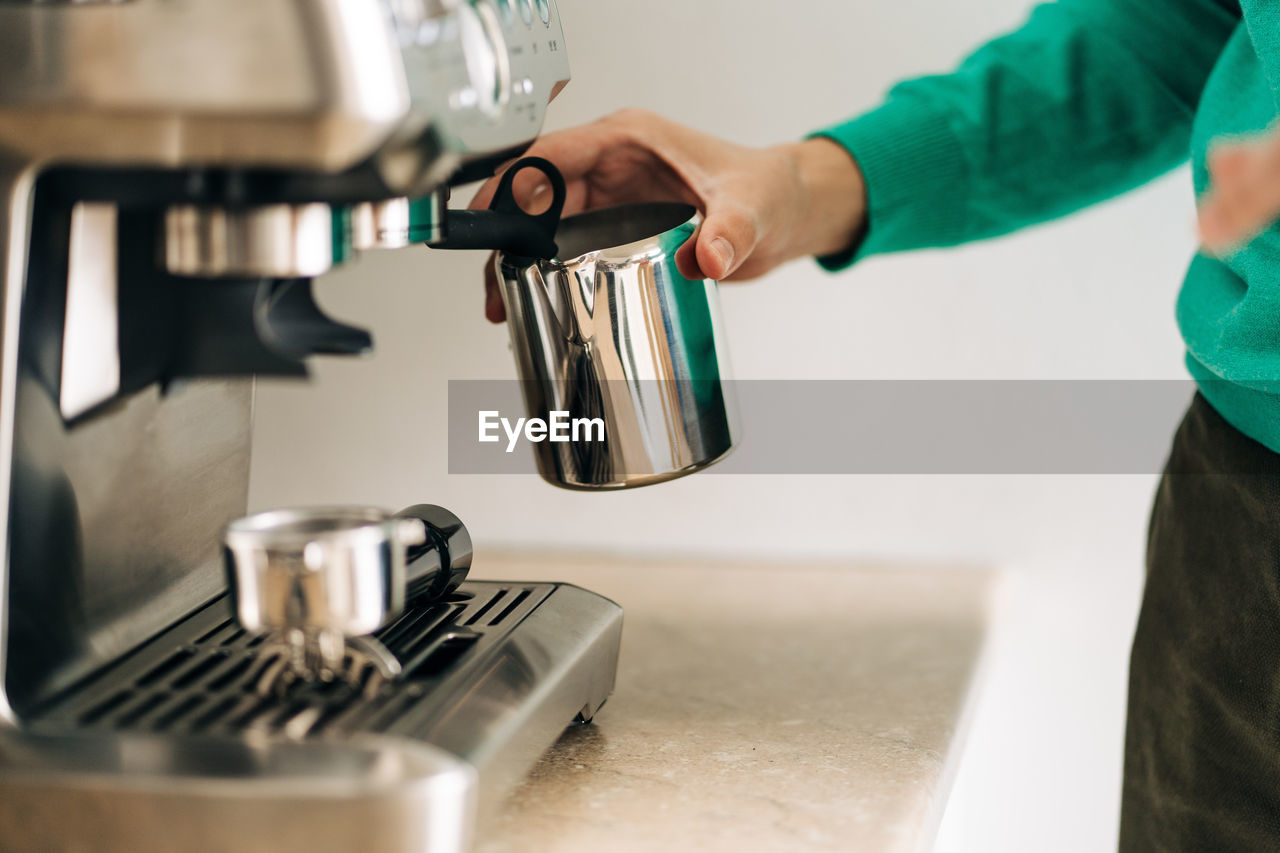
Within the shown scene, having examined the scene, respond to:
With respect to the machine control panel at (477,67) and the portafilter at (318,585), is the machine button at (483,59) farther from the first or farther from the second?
the portafilter at (318,585)

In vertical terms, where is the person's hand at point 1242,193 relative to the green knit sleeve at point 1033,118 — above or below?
below

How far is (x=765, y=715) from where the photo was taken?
2.07 feet

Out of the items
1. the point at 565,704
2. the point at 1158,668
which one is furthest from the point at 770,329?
the point at 565,704

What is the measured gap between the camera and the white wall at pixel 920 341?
3.34 ft

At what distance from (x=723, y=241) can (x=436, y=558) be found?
8.5 inches

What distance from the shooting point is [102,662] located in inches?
18.0

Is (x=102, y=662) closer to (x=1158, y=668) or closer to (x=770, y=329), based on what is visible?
(x=1158, y=668)

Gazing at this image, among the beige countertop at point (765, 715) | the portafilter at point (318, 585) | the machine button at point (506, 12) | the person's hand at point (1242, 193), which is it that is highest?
the machine button at point (506, 12)

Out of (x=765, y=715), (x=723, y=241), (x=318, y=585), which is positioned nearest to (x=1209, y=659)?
(x=765, y=715)

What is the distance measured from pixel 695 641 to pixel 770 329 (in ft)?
1.23

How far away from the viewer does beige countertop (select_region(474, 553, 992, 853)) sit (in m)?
0.49

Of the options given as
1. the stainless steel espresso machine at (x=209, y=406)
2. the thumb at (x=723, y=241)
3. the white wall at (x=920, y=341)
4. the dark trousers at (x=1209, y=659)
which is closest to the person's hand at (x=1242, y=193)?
the stainless steel espresso machine at (x=209, y=406)

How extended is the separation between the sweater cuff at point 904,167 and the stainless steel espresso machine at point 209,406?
292 millimetres

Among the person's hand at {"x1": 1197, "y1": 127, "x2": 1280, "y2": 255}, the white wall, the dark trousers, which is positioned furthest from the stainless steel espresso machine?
the white wall
